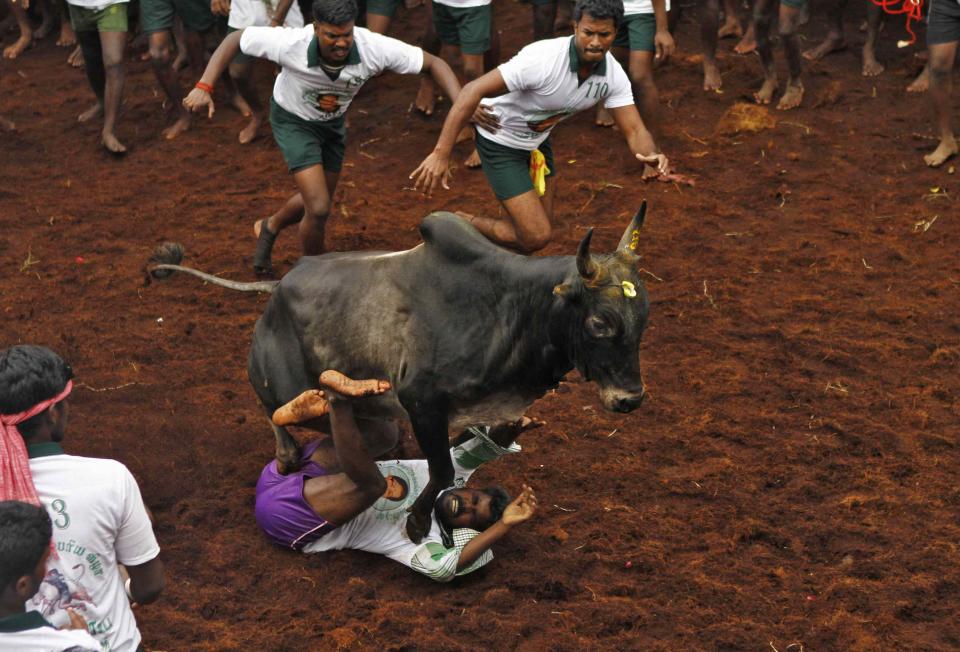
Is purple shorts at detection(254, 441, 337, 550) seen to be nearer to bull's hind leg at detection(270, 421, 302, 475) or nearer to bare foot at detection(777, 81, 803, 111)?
bull's hind leg at detection(270, 421, 302, 475)

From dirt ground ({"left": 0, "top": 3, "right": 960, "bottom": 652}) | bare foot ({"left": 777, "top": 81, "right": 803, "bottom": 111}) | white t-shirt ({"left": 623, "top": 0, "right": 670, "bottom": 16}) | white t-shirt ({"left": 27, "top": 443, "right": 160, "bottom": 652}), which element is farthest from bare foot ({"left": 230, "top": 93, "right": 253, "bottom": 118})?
white t-shirt ({"left": 27, "top": 443, "right": 160, "bottom": 652})

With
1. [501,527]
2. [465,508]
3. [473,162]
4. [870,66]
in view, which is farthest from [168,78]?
[501,527]

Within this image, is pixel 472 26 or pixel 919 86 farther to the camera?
pixel 919 86

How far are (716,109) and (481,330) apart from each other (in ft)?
18.6

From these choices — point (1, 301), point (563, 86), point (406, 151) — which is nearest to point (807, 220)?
point (563, 86)

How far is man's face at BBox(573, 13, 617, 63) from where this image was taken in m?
6.14

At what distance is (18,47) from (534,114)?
8.06 meters

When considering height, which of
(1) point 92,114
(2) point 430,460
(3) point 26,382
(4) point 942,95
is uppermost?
(3) point 26,382

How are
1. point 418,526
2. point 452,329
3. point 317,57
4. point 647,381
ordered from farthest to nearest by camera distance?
point 317,57 < point 647,381 < point 418,526 < point 452,329

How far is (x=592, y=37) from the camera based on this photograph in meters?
6.18

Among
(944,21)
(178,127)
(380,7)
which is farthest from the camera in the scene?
(178,127)

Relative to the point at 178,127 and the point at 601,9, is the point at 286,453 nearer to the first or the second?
the point at 601,9

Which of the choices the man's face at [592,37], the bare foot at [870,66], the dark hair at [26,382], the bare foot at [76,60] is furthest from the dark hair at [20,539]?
the bare foot at [76,60]

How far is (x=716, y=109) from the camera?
388 inches
